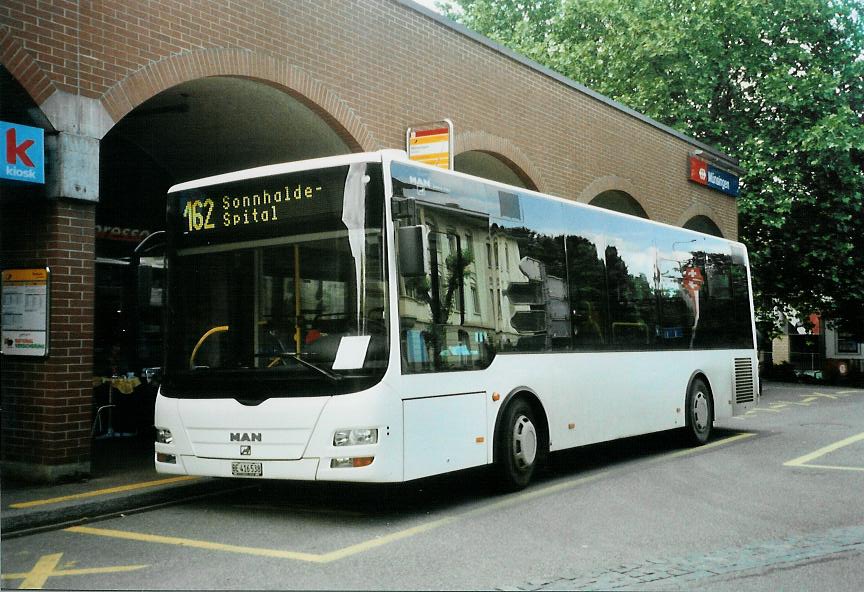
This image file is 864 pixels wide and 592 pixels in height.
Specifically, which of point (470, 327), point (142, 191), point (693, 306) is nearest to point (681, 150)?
point (693, 306)

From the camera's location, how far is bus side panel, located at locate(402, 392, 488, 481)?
723 cm

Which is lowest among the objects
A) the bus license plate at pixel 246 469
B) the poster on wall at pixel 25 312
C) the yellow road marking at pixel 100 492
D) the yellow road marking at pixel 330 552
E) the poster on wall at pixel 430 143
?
the yellow road marking at pixel 330 552

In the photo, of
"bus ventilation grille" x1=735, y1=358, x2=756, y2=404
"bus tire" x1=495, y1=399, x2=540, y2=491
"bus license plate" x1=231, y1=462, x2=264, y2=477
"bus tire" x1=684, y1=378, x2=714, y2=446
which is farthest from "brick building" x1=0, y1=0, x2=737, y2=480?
"bus tire" x1=684, y1=378, x2=714, y2=446

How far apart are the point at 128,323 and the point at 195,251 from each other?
25.0ft

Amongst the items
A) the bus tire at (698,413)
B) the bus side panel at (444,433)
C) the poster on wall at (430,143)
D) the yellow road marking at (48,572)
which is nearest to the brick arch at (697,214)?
the bus tire at (698,413)

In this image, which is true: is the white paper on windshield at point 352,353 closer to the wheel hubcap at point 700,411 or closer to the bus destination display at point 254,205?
the bus destination display at point 254,205

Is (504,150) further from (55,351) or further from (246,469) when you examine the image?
(246,469)

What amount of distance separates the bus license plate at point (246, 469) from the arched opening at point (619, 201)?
545 inches

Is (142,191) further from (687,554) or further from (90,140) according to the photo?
(687,554)

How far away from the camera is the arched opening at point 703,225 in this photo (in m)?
24.2

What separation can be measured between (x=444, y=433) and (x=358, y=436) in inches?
37.4

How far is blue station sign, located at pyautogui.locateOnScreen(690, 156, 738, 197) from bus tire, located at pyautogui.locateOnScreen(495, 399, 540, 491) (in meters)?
15.6

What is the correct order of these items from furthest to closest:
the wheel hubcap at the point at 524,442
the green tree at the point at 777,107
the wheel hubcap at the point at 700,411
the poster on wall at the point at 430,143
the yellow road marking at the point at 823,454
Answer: the green tree at the point at 777,107, the poster on wall at the point at 430,143, the wheel hubcap at the point at 700,411, the yellow road marking at the point at 823,454, the wheel hubcap at the point at 524,442

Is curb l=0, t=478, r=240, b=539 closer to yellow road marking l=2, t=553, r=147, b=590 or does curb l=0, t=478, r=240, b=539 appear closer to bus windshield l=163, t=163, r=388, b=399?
bus windshield l=163, t=163, r=388, b=399
